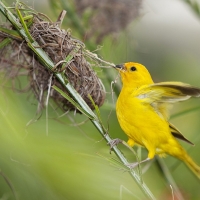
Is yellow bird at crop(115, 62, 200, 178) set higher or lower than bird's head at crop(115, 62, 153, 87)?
lower

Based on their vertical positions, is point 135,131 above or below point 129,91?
below

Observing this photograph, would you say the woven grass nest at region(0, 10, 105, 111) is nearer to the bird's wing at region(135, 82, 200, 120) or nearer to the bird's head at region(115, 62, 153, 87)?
the bird's wing at region(135, 82, 200, 120)

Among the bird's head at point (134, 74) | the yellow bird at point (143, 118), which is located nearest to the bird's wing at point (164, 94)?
the yellow bird at point (143, 118)

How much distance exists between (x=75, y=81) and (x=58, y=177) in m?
1.09

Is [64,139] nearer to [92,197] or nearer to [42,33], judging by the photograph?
[92,197]

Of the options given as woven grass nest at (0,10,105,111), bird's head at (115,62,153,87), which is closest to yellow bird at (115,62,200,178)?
bird's head at (115,62,153,87)

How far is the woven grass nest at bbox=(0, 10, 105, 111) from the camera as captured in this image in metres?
1.27

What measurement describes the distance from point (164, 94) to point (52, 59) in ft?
1.40

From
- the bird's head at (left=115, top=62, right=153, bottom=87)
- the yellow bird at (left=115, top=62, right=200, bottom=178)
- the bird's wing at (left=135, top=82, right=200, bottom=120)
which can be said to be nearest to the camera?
the bird's wing at (left=135, top=82, right=200, bottom=120)

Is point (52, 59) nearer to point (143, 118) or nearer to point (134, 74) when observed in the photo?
point (143, 118)

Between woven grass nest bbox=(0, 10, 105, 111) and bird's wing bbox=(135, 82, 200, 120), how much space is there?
0.21 meters

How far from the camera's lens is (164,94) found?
4.65 ft

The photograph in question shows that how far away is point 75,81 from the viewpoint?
1359 mm

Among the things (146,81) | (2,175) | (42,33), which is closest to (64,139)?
(2,175)
